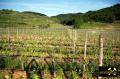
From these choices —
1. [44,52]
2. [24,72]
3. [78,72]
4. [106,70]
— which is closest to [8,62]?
[24,72]

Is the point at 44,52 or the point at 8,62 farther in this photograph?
the point at 44,52

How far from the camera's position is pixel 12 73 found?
10.2m

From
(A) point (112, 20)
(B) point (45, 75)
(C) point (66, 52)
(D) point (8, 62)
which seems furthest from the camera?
(A) point (112, 20)

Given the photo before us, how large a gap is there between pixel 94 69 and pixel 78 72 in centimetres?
66

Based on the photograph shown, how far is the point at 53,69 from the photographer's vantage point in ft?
36.7

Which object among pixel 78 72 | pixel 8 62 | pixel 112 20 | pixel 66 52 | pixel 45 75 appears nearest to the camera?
pixel 45 75

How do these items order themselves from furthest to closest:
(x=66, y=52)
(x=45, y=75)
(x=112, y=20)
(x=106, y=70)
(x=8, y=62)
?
1. (x=112, y=20)
2. (x=66, y=52)
3. (x=8, y=62)
4. (x=45, y=75)
5. (x=106, y=70)

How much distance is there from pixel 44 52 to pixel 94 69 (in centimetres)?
854

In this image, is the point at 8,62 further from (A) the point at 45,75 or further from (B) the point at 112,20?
(B) the point at 112,20

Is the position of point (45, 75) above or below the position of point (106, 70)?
below

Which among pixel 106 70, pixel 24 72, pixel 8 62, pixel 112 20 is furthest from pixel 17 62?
pixel 112 20

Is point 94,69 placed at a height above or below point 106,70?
below

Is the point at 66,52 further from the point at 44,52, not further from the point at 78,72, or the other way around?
the point at 78,72

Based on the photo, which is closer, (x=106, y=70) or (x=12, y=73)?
(x=106, y=70)
